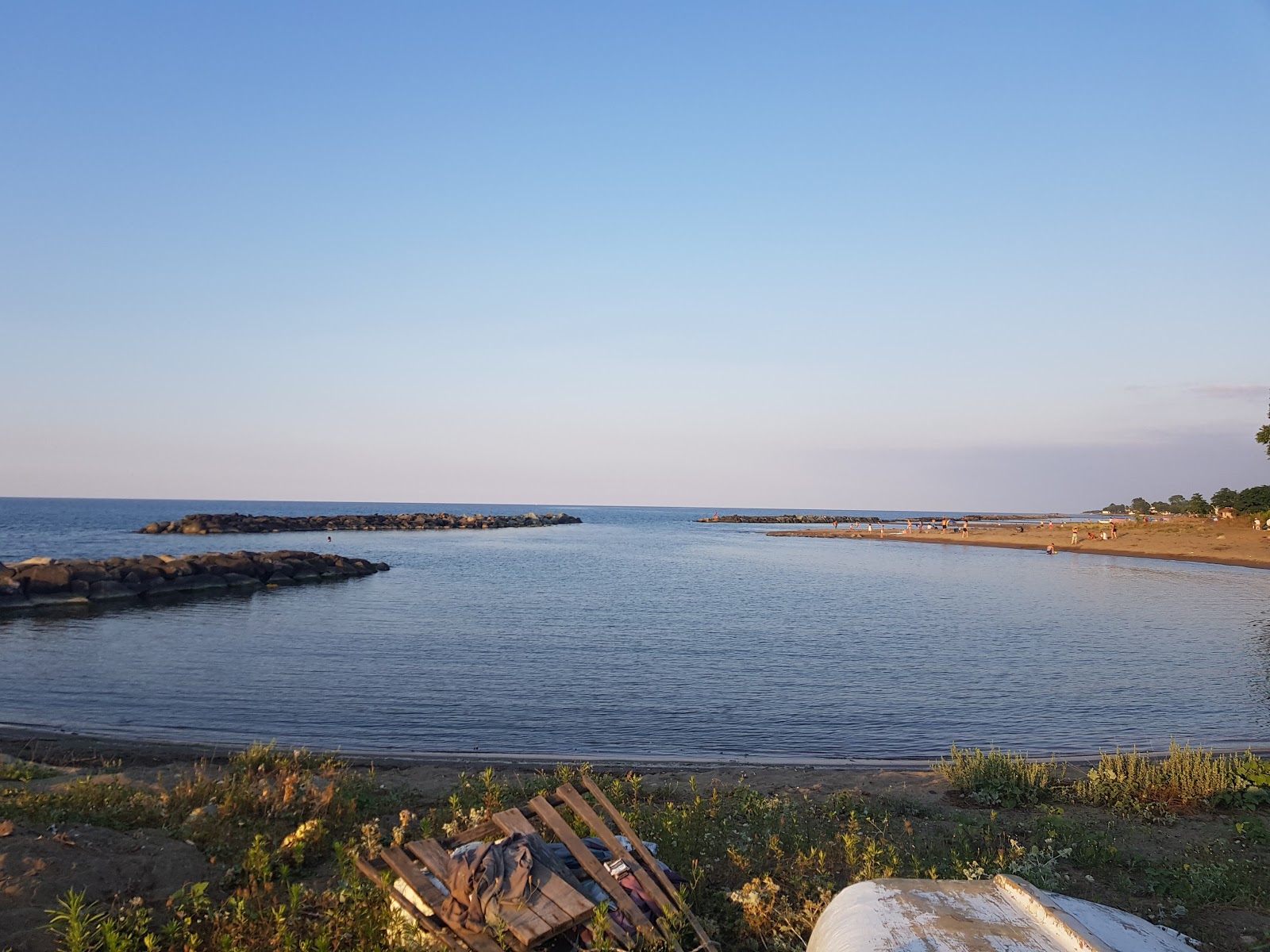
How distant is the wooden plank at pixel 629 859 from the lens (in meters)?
5.82

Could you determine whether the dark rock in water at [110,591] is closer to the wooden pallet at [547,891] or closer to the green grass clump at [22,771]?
the green grass clump at [22,771]

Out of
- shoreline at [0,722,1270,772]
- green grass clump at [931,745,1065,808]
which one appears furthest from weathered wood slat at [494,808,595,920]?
green grass clump at [931,745,1065,808]

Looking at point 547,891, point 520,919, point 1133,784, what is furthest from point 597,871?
point 1133,784

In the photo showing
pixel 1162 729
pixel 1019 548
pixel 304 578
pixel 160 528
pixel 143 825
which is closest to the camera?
pixel 143 825

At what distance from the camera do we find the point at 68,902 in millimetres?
5910

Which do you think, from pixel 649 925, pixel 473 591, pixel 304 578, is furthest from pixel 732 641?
pixel 304 578

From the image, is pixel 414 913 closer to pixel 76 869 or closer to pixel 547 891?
pixel 547 891

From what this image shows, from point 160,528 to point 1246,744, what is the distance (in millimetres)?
94890

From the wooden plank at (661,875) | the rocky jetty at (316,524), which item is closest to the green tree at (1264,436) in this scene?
the wooden plank at (661,875)

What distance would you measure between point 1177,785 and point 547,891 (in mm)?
8706

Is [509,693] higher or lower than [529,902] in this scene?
lower

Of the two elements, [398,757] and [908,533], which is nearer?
[398,757]

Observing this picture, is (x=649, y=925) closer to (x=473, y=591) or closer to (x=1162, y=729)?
(x=1162, y=729)

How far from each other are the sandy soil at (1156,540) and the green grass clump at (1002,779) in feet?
185
